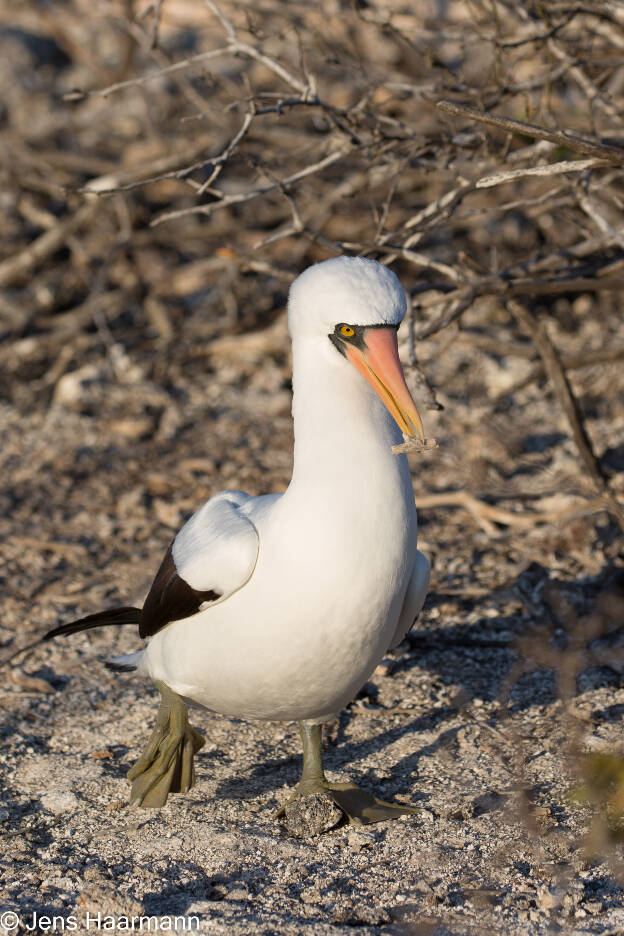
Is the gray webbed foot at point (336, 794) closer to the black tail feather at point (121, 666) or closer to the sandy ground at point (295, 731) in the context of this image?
the sandy ground at point (295, 731)

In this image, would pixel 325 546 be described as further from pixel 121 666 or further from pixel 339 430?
pixel 121 666

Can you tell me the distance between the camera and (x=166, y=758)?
3301mm

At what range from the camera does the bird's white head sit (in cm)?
276

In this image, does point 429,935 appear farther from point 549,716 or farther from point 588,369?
point 588,369

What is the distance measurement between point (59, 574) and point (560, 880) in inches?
112

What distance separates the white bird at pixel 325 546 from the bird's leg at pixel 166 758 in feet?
1.00

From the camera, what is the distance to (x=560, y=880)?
2.78 meters

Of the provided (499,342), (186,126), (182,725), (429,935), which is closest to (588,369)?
(499,342)

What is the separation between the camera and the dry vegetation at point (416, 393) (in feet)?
10.0

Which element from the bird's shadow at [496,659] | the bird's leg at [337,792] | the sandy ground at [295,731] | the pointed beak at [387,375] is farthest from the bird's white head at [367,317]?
the bird's shadow at [496,659]

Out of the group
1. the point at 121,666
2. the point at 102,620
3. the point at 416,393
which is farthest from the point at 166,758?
the point at 416,393

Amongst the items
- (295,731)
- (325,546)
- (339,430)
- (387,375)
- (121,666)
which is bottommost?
(295,731)

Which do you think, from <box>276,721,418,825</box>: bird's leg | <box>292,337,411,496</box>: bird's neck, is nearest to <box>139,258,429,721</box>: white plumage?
<box>292,337,411,496</box>: bird's neck

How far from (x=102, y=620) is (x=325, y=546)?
4.03ft
